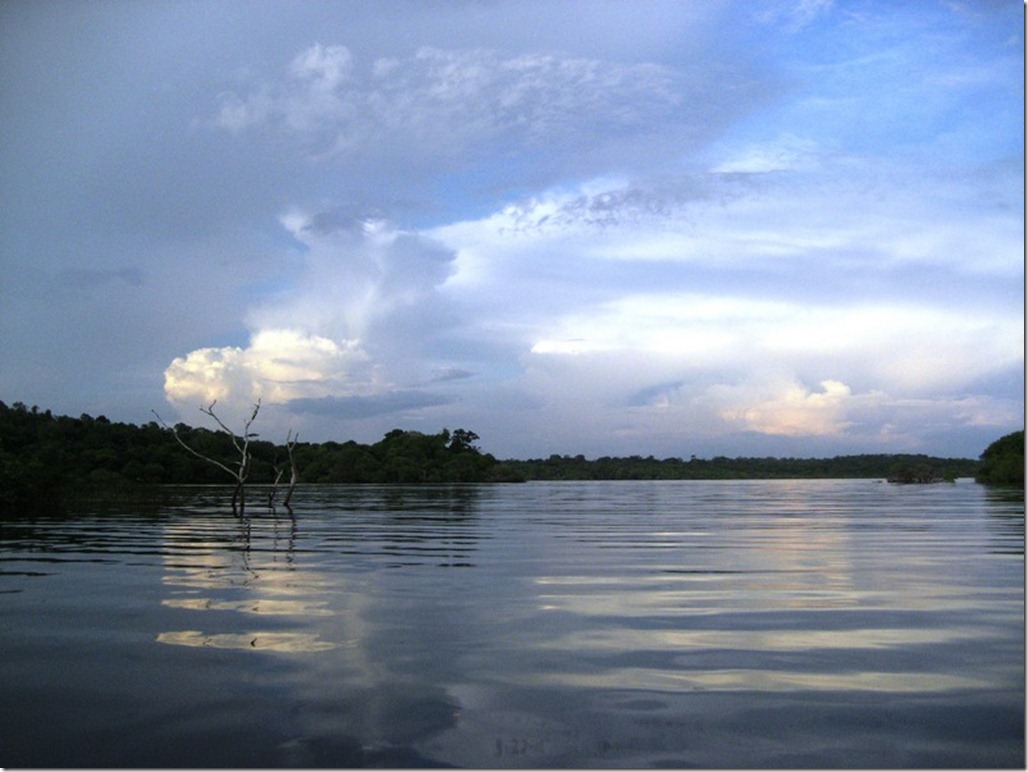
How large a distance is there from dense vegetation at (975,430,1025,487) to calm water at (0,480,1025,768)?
5213cm

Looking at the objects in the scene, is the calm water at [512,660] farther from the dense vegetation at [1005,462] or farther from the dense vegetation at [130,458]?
the dense vegetation at [1005,462]

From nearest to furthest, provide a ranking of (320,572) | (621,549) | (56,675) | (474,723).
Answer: (474,723)
(56,675)
(320,572)
(621,549)

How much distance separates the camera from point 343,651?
8820mm

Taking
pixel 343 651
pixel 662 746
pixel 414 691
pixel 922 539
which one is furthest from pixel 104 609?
pixel 922 539

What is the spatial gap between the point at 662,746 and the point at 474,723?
4.54 feet

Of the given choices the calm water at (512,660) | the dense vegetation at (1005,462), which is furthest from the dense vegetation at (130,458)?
the dense vegetation at (1005,462)

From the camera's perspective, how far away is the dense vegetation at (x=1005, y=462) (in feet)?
208

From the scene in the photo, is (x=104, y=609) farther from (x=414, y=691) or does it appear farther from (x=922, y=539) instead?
(x=922, y=539)

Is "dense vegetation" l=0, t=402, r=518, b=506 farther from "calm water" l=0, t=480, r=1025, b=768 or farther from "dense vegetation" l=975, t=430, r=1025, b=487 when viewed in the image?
"dense vegetation" l=975, t=430, r=1025, b=487

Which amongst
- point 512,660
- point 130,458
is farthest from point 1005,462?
point 512,660

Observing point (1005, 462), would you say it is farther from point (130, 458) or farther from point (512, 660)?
point (512, 660)

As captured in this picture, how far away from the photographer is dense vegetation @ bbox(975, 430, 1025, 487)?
2496 inches

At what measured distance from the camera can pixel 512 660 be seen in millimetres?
8492

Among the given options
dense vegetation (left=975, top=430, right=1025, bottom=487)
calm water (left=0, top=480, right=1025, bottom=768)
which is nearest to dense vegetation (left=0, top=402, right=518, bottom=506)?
calm water (left=0, top=480, right=1025, bottom=768)
